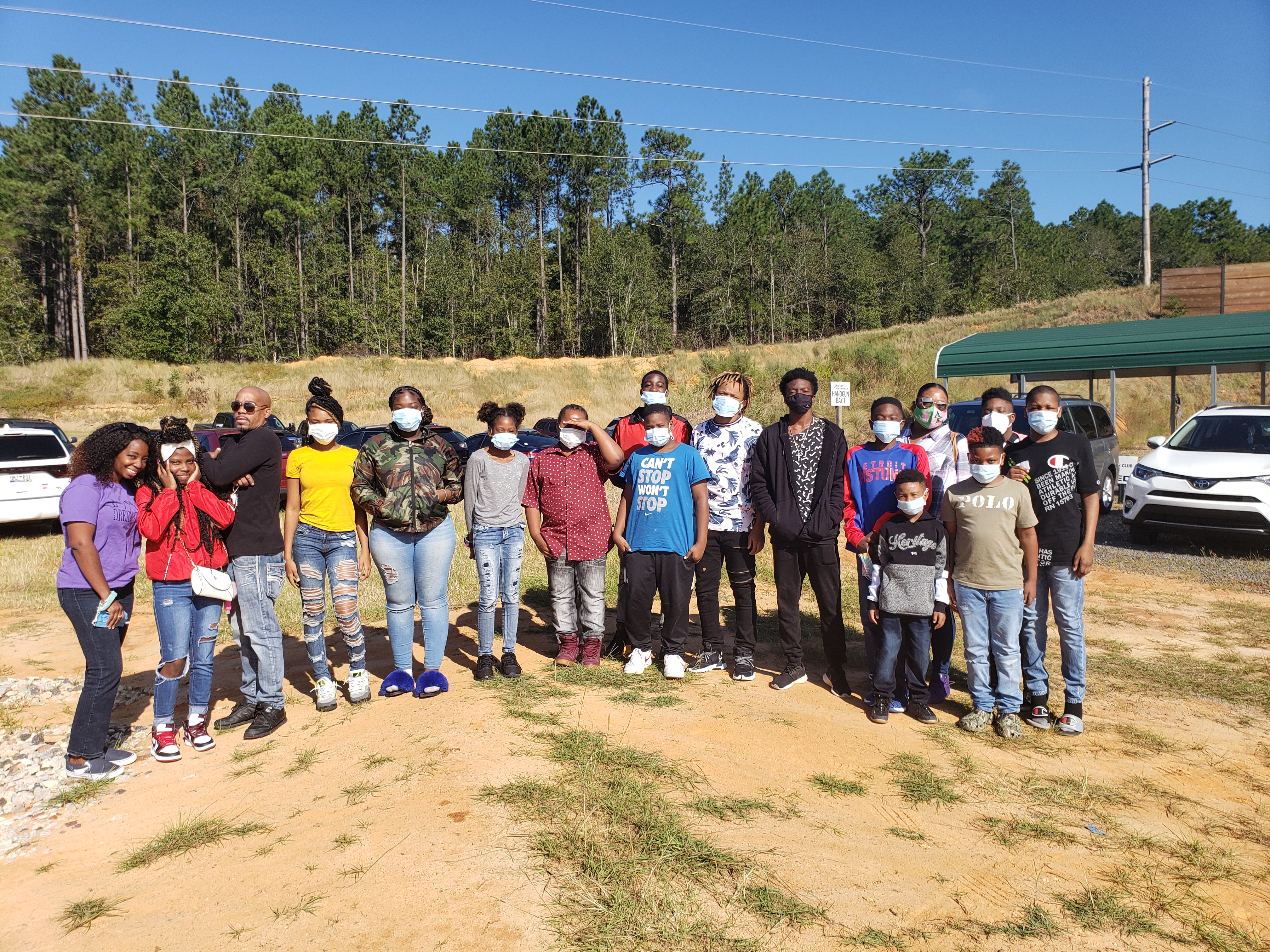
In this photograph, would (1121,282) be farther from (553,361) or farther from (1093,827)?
(1093,827)

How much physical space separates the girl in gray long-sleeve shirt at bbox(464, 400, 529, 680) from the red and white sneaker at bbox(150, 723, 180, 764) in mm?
1953

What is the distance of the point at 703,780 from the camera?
166 inches

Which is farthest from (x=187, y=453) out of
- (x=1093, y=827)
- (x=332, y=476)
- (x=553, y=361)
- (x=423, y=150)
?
(x=423, y=150)

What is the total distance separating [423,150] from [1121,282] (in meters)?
63.2

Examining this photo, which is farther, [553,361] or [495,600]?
[553,361]

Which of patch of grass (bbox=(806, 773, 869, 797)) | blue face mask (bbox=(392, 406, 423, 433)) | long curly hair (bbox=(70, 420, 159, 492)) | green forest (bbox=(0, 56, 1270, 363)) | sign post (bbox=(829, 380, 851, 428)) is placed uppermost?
green forest (bbox=(0, 56, 1270, 363))

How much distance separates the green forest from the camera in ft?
152

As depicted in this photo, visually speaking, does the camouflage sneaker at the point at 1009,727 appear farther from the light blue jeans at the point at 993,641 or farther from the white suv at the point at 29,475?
the white suv at the point at 29,475

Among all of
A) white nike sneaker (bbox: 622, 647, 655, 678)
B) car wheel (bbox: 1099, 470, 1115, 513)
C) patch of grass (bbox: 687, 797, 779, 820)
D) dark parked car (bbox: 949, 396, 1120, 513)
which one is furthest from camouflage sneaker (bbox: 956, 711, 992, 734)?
car wheel (bbox: 1099, 470, 1115, 513)

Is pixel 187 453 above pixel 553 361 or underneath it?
underneath

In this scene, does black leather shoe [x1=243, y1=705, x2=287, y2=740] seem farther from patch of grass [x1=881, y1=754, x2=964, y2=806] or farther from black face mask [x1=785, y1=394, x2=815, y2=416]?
black face mask [x1=785, y1=394, x2=815, y2=416]

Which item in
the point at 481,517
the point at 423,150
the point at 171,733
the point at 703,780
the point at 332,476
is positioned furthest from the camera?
the point at 423,150

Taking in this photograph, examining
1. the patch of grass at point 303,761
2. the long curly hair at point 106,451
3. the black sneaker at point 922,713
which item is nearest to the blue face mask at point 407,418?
the long curly hair at point 106,451

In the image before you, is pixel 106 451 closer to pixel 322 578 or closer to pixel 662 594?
pixel 322 578
